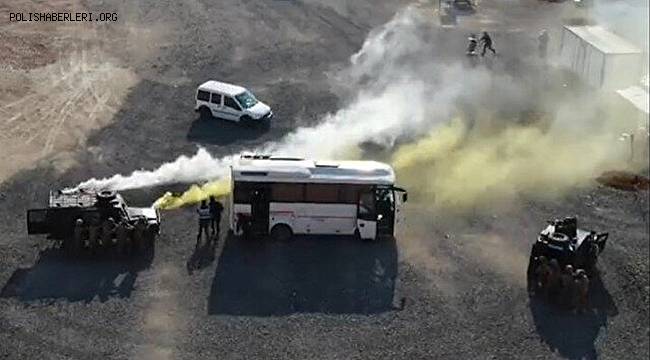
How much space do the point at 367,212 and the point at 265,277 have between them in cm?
392

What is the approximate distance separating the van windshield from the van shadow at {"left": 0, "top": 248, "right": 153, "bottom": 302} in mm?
12836

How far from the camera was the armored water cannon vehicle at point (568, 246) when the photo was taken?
25250mm

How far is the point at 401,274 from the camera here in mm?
26281

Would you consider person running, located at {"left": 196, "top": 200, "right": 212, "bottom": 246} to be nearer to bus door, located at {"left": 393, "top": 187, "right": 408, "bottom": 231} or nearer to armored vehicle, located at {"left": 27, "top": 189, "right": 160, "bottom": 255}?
armored vehicle, located at {"left": 27, "top": 189, "right": 160, "bottom": 255}

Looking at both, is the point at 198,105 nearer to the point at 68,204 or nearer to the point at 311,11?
the point at 68,204

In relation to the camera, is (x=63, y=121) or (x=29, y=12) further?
(x=29, y=12)

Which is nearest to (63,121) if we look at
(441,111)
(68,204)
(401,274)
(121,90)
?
(121,90)

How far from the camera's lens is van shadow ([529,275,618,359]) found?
2294 centimetres

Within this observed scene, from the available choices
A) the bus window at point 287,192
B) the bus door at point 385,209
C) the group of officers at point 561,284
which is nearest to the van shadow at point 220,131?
the bus window at point 287,192

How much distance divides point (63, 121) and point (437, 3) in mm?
28824

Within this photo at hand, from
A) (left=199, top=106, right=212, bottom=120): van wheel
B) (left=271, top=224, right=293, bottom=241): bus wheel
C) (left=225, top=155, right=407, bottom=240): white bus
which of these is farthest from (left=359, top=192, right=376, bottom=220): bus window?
(left=199, top=106, right=212, bottom=120): van wheel

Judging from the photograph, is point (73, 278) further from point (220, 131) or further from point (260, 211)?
point (220, 131)

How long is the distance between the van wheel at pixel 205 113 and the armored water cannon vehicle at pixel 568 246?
57.3 feet

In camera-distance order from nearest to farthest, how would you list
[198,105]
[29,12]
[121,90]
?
1. [198,105]
2. [121,90]
3. [29,12]
